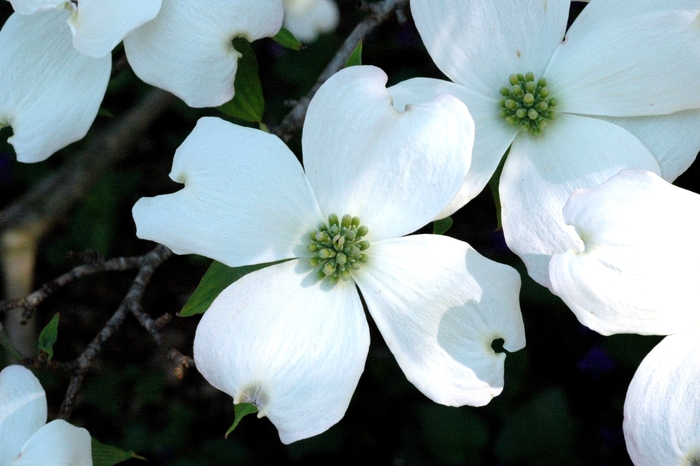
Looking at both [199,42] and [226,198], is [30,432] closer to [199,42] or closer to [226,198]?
[226,198]

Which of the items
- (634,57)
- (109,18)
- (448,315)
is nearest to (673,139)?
(634,57)

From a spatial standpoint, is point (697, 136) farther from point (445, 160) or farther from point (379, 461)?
point (379, 461)

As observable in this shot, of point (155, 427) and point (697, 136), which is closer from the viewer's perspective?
point (697, 136)

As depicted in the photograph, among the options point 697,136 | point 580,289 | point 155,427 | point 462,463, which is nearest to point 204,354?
point 580,289

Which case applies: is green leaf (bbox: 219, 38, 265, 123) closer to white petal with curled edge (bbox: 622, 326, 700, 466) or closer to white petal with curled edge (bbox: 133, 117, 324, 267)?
white petal with curled edge (bbox: 133, 117, 324, 267)

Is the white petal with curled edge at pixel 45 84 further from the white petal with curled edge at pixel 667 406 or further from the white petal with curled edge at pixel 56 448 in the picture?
the white petal with curled edge at pixel 667 406

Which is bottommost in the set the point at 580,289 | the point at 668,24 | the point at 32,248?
the point at 32,248

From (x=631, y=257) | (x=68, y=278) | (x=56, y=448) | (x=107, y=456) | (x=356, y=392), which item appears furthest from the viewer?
(x=356, y=392)
